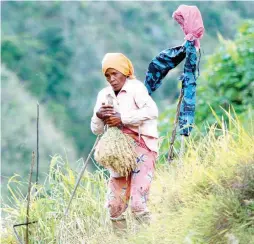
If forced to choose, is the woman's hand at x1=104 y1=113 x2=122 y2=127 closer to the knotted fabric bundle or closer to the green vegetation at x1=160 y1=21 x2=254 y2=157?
the knotted fabric bundle

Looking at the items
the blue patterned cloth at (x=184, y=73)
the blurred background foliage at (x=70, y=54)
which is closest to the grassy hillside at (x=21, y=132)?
the blurred background foliage at (x=70, y=54)

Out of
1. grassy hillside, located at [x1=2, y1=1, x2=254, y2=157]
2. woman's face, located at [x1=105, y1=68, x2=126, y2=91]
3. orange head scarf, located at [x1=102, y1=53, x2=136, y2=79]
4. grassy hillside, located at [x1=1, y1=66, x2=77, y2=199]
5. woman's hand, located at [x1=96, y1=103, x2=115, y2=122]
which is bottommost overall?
grassy hillside, located at [x1=1, y1=66, x2=77, y2=199]

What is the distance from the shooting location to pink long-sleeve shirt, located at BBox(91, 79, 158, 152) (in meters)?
5.98

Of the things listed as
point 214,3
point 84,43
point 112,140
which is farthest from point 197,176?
point 84,43

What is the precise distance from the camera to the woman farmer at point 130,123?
598 cm

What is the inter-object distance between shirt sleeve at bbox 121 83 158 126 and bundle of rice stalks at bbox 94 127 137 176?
0.12m

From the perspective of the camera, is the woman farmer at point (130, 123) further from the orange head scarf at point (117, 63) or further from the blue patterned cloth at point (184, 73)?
the blue patterned cloth at point (184, 73)

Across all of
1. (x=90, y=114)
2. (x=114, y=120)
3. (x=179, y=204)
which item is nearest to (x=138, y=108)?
(x=114, y=120)

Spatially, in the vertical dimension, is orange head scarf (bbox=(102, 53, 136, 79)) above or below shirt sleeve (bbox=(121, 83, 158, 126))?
above

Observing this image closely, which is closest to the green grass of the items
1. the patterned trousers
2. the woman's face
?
the patterned trousers

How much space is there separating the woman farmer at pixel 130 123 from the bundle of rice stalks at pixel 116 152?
0.25 ft

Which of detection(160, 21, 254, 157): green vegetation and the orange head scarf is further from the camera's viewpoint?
detection(160, 21, 254, 157): green vegetation

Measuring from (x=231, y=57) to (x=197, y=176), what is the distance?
26.7 ft

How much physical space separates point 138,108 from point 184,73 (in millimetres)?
573
